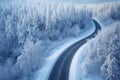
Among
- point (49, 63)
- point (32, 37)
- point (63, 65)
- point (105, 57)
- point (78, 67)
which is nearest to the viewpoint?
point (105, 57)

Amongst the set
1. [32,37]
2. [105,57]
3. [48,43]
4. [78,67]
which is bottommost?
[48,43]

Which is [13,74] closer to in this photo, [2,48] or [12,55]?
[12,55]

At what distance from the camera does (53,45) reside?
219 feet

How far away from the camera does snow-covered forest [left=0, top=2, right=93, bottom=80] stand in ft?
160

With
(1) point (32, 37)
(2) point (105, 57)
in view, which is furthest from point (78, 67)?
(1) point (32, 37)

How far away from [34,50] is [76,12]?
171 ft


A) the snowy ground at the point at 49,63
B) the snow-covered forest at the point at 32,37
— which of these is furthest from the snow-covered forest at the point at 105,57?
the snow-covered forest at the point at 32,37

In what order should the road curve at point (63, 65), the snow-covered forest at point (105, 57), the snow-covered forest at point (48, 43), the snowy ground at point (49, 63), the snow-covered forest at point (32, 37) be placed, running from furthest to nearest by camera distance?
the snow-covered forest at point (32, 37)
the snowy ground at point (49, 63)
the snow-covered forest at point (48, 43)
the road curve at point (63, 65)
the snow-covered forest at point (105, 57)

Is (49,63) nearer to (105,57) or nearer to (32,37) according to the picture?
(105,57)

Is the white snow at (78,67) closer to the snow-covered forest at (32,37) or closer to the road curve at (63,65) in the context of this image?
the road curve at (63,65)

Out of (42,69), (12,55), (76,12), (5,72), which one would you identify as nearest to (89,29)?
(76,12)

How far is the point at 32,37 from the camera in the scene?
2552 inches

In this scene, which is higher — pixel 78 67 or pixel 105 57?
pixel 105 57

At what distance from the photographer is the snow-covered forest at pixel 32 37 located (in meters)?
48.7
